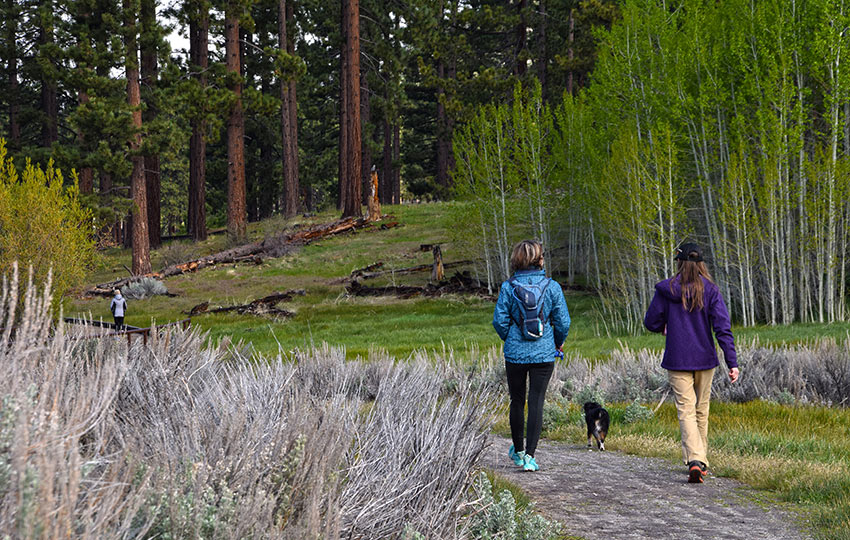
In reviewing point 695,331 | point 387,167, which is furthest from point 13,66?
point 695,331

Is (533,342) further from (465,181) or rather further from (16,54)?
(16,54)

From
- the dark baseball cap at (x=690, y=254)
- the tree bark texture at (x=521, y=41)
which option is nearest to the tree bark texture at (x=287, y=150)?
the tree bark texture at (x=521, y=41)

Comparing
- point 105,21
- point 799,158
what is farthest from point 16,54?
point 799,158

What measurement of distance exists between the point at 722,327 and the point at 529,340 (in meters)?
1.39

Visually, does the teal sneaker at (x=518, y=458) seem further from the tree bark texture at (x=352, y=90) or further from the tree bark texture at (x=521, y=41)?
the tree bark texture at (x=521, y=41)

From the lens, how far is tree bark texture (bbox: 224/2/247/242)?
27.6 metres

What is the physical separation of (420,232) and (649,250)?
550 inches

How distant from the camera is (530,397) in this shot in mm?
5473

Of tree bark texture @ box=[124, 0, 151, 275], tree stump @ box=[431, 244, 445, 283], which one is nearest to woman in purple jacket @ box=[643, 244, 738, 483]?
tree stump @ box=[431, 244, 445, 283]

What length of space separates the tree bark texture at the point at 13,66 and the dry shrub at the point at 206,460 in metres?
31.7

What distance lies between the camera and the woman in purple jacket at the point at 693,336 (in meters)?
5.39

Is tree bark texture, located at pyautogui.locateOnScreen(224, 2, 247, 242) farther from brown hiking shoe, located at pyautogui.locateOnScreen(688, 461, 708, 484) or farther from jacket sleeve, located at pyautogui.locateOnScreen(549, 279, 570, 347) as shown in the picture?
brown hiking shoe, located at pyautogui.locateOnScreen(688, 461, 708, 484)

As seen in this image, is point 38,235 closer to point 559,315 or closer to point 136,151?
point 136,151

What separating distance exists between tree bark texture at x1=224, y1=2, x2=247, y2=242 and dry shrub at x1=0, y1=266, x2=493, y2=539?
24.5m
